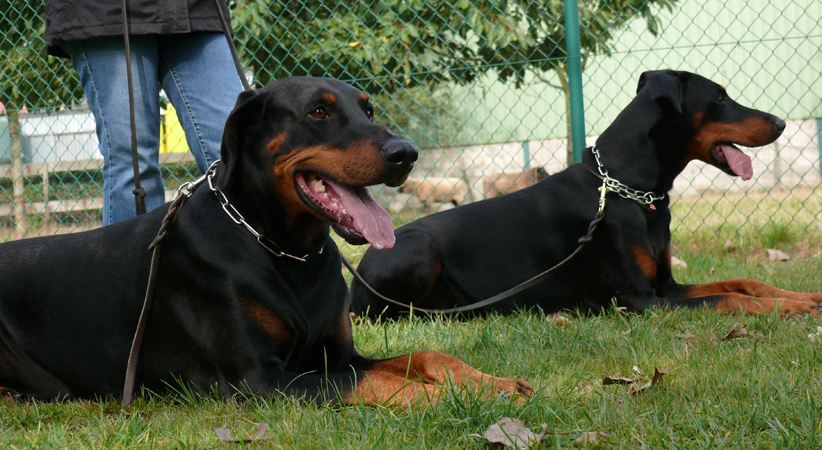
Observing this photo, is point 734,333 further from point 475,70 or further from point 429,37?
point 429,37

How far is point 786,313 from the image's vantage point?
3182mm

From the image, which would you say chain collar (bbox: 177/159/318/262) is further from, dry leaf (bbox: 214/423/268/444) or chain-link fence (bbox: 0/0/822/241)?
chain-link fence (bbox: 0/0/822/241)

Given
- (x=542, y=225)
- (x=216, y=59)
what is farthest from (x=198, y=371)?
(x=542, y=225)

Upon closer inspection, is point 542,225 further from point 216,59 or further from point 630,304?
point 216,59

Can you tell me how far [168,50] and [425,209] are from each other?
19.7 feet

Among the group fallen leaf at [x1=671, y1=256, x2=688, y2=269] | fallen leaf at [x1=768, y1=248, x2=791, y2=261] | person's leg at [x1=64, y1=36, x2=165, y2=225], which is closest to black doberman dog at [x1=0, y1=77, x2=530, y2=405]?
person's leg at [x1=64, y1=36, x2=165, y2=225]

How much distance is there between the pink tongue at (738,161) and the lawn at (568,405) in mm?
923

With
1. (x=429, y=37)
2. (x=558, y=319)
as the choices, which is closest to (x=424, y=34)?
(x=429, y=37)

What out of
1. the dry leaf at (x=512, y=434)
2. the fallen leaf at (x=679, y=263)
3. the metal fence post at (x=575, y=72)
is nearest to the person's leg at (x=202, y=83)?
the dry leaf at (x=512, y=434)

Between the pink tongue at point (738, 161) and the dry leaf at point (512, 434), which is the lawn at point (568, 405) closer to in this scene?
the dry leaf at point (512, 434)

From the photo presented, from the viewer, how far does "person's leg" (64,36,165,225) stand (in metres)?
3.42

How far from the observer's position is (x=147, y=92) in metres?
3.48

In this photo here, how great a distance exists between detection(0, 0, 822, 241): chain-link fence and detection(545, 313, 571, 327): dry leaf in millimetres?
3128

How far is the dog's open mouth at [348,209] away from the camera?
2330 mm
